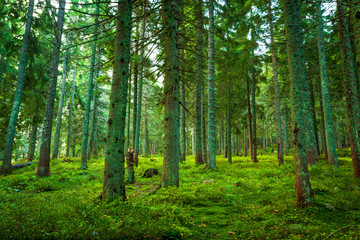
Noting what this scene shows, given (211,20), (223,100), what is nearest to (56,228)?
(211,20)

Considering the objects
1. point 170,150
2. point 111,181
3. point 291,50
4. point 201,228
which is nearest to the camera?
point 201,228

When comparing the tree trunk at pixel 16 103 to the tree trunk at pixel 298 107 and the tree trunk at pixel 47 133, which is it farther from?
the tree trunk at pixel 298 107

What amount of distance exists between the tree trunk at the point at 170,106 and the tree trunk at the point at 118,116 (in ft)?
6.45

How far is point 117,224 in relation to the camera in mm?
3275

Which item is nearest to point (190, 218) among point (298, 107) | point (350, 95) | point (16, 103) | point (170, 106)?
point (298, 107)

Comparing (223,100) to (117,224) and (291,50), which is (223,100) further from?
(117,224)

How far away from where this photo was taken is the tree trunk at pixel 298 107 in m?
4.65

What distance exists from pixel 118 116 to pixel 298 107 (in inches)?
180

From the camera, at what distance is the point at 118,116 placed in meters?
4.96

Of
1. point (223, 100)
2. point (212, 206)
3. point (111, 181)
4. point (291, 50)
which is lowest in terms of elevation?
point (212, 206)

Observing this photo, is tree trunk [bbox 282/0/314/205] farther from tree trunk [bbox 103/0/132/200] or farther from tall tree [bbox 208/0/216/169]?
tall tree [bbox 208/0/216/169]

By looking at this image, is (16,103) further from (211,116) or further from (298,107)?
(298,107)

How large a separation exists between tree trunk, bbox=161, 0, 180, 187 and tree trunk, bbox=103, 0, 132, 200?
1.97m

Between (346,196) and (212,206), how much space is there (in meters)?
3.91
